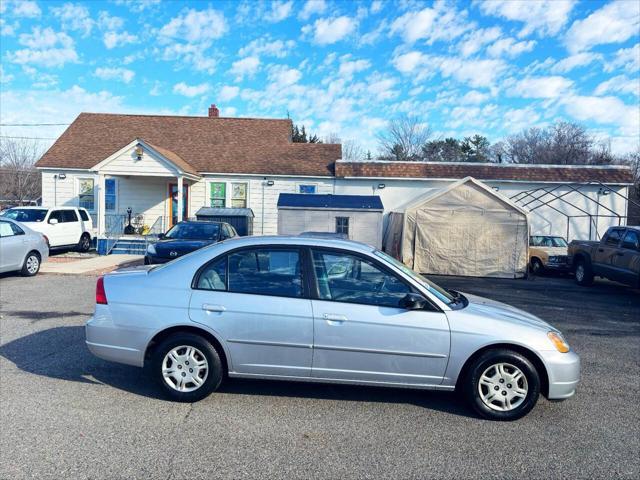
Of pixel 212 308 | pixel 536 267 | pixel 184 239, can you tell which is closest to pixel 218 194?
pixel 184 239

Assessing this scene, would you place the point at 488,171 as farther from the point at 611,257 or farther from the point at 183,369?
the point at 183,369

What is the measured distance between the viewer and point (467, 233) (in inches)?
605

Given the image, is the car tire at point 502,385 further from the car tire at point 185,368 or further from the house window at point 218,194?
the house window at point 218,194

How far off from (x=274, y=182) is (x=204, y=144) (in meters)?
4.45

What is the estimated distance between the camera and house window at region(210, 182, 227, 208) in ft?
70.4

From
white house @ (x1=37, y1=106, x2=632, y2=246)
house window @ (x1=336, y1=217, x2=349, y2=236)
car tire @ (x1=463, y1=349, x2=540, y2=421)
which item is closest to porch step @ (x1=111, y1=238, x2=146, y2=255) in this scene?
white house @ (x1=37, y1=106, x2=632, y2=246)

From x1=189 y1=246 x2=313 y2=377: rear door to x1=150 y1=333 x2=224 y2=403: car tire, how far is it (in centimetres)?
19

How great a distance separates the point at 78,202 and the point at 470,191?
654 inches

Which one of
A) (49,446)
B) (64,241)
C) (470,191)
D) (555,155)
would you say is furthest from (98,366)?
(555,155)

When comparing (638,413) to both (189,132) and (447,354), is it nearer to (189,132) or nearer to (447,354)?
(447,354)

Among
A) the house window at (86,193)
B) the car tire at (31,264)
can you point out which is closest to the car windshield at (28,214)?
the house window at (86,193)

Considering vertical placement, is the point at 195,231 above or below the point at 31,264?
above

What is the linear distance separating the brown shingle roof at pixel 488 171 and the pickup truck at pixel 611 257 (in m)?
6.50

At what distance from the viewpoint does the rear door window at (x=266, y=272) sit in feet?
14.9
